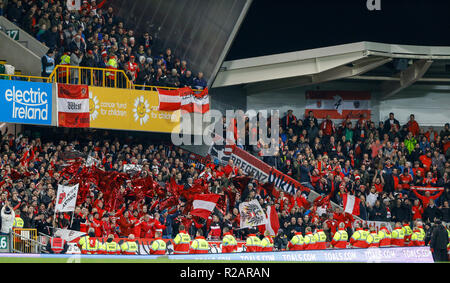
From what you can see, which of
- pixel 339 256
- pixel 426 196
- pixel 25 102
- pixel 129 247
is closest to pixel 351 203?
pixel 426 196

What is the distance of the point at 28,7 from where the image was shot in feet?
94.0

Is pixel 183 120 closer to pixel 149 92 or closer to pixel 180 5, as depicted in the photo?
pixel 149 92

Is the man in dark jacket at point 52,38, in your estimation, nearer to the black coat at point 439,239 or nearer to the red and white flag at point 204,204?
the red and white flag at point 204,204

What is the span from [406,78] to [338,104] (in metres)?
3.23

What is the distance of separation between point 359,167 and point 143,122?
7.91m

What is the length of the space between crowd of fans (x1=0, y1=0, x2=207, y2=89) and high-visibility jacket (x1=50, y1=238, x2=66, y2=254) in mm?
7807

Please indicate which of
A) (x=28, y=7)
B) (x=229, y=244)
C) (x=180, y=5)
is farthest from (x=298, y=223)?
(x=28, y=7)

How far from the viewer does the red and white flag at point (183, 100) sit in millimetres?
28234

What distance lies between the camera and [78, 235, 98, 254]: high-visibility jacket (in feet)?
65.8

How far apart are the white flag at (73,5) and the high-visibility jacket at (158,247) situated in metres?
12.1

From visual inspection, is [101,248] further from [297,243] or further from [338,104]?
[338,104]

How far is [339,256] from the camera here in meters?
19.3

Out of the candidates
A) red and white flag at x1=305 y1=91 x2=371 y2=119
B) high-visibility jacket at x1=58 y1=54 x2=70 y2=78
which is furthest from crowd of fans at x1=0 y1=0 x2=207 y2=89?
red and white flag at x1=305 y1=91 x2=371 y2=119

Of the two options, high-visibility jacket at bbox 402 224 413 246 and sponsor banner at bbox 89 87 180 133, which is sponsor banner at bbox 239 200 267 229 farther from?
sponsor banner at bbox 89 87 180 133
